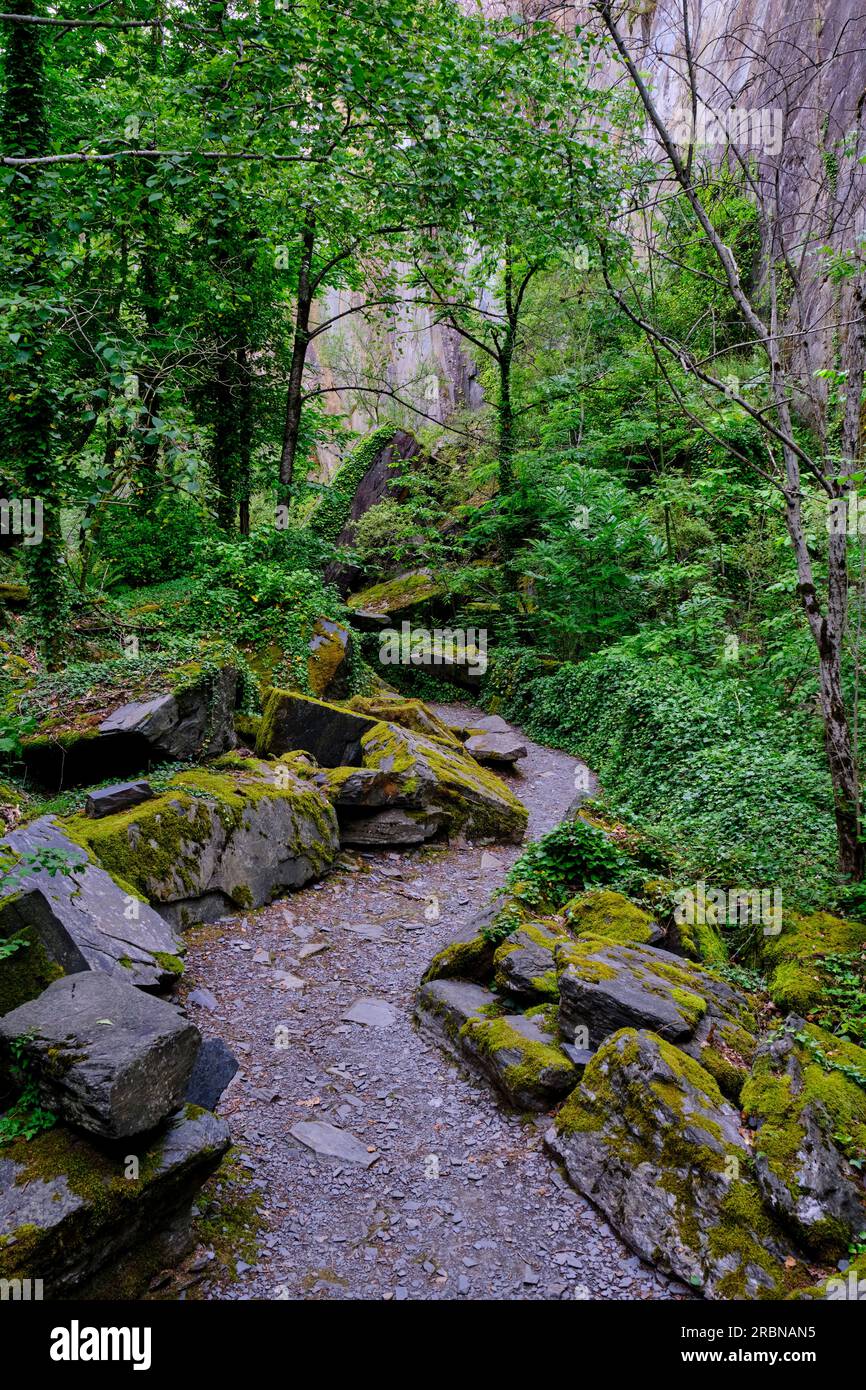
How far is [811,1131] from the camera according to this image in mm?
3451

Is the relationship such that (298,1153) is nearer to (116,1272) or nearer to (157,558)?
(116,1272)

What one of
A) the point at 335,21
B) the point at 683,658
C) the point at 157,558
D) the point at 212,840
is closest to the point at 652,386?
the point at 683,658

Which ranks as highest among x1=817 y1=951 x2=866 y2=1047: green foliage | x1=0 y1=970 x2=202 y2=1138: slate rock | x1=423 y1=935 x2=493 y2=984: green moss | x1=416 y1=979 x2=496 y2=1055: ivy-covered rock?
x1=0 y1=970 x2=202 y2=1138: slate rock

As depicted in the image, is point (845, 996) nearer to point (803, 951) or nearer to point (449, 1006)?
point (803, 951)

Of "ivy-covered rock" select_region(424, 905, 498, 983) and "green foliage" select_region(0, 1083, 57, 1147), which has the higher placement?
"green foliage" select_region(0, 1083, 57, 1147)

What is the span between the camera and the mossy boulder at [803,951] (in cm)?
484

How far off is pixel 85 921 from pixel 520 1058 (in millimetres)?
3171

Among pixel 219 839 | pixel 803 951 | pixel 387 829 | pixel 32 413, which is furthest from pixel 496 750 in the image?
pixel 32 413

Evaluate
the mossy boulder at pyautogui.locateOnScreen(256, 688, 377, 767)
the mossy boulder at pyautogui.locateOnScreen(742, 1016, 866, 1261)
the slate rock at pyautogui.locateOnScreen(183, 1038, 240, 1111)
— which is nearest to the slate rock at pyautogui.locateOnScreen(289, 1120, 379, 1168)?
the slate rock at pyautogui.locateOnScreen(183, 1038, 240, 1111)

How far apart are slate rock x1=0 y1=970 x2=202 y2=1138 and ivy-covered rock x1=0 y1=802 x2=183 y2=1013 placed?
11.4 inches

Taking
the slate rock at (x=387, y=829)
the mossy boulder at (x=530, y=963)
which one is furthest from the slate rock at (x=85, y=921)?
the slate rock at (x=387, y=829)

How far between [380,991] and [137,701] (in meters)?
4.57

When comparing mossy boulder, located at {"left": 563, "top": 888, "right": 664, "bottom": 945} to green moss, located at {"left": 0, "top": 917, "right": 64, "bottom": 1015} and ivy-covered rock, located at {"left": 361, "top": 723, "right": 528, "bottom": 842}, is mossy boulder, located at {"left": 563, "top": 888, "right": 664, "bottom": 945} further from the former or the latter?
green moss, located at {"left": 0, "top": 917, "right": 64, "bottom": 1015}

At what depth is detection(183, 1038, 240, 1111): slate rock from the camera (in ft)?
13.0
